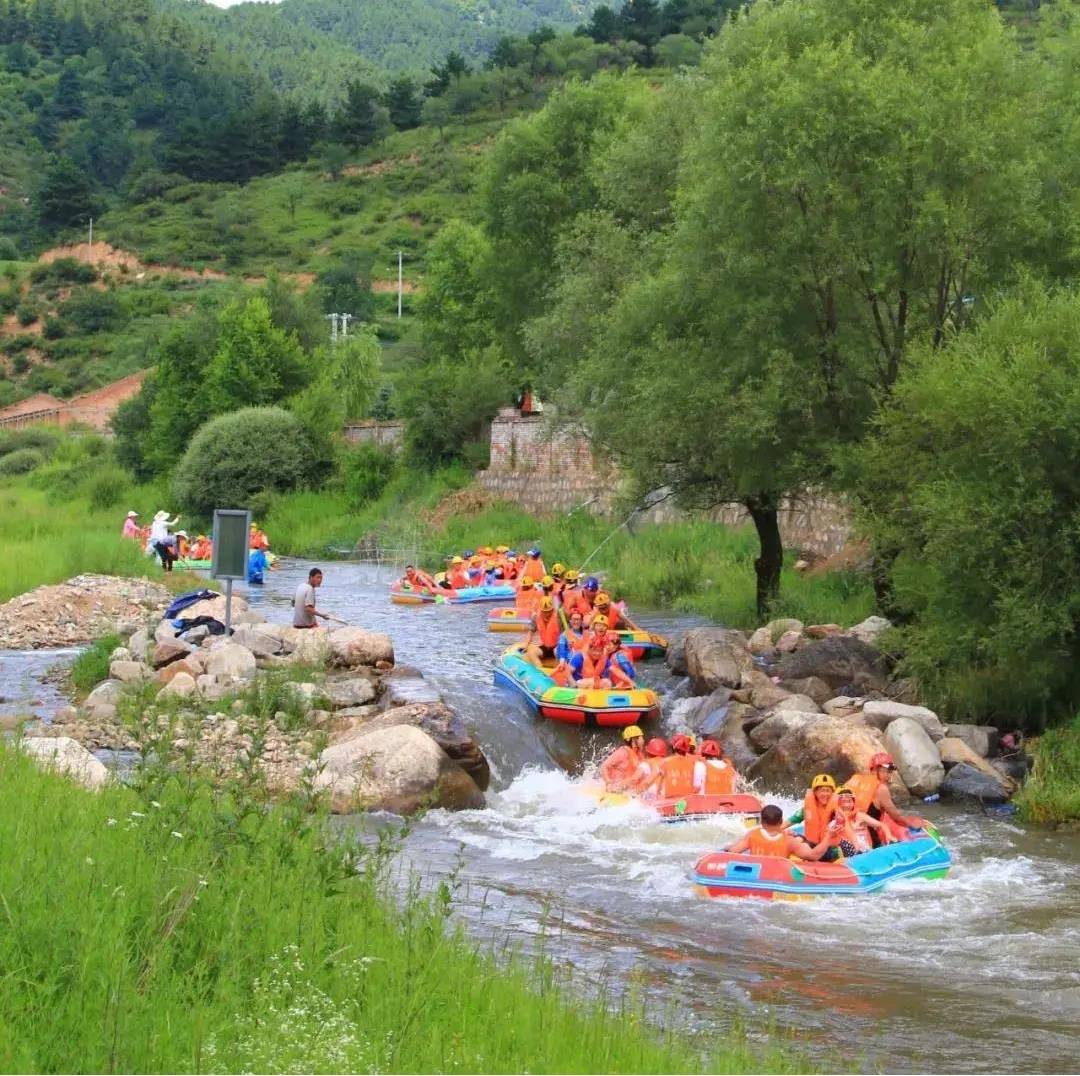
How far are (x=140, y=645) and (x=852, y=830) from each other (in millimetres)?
10878

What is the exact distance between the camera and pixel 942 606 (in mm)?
16719

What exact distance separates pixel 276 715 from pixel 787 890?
6.57m

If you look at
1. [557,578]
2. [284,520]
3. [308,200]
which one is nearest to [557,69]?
[308,200]

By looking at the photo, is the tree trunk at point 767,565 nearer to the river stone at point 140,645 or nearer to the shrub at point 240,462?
the river stone at point 140,645

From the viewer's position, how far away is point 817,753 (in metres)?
15.8

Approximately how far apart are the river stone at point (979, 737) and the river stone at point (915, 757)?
56 cm

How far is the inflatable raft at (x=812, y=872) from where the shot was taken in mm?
12156

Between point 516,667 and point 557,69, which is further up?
point 557,69

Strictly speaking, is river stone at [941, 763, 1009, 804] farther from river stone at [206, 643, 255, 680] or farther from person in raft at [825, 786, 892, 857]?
river stone at [206, 643, 255, 680]

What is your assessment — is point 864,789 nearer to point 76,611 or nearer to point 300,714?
point 300,714

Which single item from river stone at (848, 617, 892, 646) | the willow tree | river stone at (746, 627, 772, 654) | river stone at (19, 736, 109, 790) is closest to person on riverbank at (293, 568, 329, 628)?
the willow tree

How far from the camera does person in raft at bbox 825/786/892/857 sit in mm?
12914

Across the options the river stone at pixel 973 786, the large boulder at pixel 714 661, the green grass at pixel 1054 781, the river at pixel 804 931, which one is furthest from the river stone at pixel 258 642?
the green grass at pixel 1054 781

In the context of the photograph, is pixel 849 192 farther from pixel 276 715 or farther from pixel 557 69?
pixel 557 69
